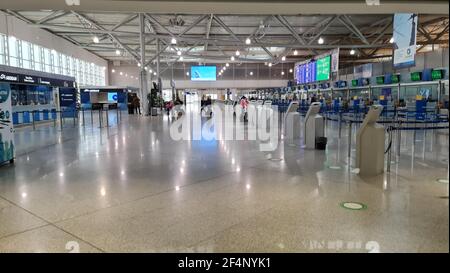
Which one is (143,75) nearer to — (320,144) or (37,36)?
(37,36)

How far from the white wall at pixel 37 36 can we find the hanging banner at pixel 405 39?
2330 centimetres

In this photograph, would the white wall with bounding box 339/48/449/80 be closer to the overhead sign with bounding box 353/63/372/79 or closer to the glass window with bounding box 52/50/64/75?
the overhead sign with bounding box 353/63/372/79

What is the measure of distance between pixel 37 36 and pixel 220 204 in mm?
29260

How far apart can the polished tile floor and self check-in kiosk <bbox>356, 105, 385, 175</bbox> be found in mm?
226

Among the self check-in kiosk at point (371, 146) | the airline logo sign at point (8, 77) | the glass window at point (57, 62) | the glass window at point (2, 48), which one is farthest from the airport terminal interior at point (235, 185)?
the glass window at point (57, 62)

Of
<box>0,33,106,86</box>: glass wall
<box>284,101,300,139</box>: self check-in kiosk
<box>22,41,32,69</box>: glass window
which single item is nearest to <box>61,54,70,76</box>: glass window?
<box>0,33,106,86</box>: glass wall

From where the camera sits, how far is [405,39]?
13039 millimetres

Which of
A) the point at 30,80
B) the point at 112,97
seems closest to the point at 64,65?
the point at 112,97

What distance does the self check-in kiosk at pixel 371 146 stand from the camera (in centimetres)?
637

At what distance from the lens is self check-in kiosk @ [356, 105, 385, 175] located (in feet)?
20.9
